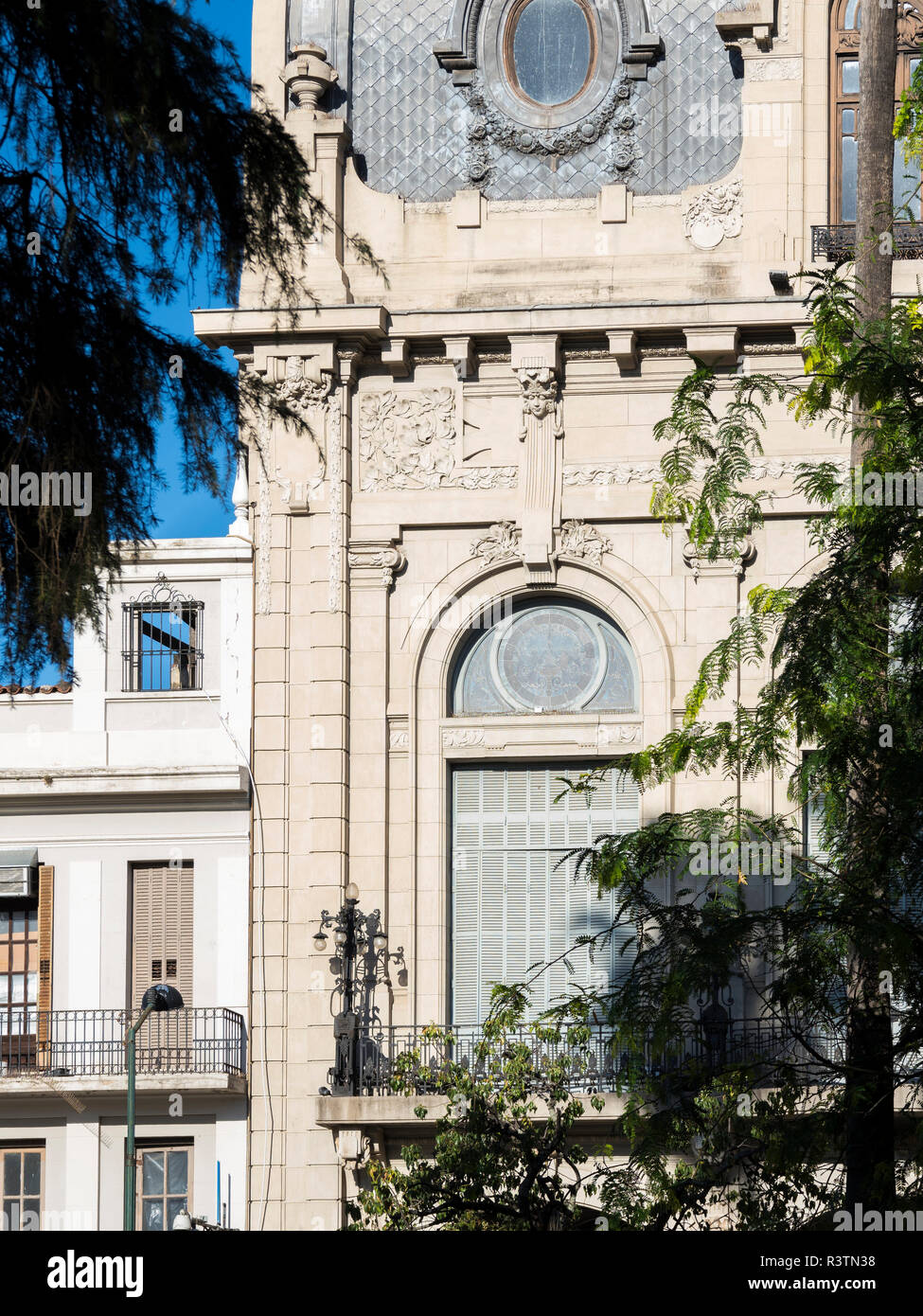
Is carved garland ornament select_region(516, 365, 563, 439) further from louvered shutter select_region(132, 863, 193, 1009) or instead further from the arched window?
louvered shutter select_region(132, 863, 193, 1009)

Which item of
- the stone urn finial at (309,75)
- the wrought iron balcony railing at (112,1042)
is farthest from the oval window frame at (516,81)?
the wrought iron balcony railing at (112,1042)

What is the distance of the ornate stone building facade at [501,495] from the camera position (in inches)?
1048

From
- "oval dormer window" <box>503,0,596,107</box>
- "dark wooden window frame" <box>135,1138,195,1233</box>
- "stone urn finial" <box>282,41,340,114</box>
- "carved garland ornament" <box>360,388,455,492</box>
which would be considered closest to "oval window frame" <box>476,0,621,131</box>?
"oval dormer window" <box>503,0,596,107</box>

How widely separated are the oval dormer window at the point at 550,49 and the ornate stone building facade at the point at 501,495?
10.3 inches

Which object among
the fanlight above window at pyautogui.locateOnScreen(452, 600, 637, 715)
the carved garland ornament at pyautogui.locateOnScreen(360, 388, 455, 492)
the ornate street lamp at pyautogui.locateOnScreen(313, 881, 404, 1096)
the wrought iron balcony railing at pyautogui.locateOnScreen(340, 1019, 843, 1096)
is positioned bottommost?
the wrought iron balcony railing at pyautogui.locateOnScreen(340, 1019, 843, 1096)

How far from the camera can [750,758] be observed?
14672 millimetres

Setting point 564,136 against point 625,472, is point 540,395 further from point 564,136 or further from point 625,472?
point 564,136

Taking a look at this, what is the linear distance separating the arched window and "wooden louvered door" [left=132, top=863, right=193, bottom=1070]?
34.2ft

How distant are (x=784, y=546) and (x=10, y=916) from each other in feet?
31.2

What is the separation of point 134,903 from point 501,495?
6.09 metres

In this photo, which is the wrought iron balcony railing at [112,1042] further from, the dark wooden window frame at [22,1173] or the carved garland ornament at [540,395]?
the carved garland ornament at [540,395]

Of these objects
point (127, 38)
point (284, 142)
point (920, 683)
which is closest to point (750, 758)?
point (920, 683)

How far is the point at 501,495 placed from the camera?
89.2 feet

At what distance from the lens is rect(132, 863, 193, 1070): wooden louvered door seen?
Result: 2706cm
